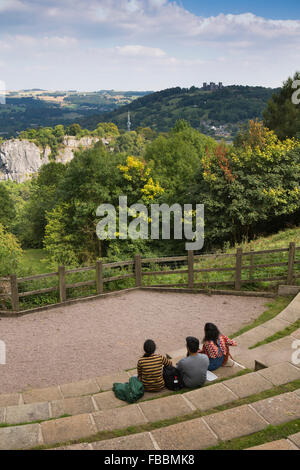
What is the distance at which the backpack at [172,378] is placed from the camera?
653 centimetres

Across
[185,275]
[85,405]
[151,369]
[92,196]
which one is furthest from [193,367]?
[92,196]

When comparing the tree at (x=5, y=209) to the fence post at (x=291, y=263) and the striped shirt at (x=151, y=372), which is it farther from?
the striped shirt at (x=151, y=372)

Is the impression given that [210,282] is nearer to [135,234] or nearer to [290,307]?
[290,307]

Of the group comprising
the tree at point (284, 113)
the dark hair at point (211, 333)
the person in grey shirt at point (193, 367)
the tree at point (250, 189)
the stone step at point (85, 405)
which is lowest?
the stone step at point (85, 405)

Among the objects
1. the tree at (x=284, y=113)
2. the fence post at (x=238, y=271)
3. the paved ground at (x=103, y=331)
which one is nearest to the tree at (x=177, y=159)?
the tree at (x=284, y=113)

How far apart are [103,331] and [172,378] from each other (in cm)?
383

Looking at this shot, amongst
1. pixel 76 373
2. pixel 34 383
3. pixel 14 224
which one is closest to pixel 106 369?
pixel 76 373

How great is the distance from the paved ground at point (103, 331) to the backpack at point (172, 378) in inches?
79.8

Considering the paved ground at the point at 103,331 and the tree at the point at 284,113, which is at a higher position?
the tree at the point at 284,113

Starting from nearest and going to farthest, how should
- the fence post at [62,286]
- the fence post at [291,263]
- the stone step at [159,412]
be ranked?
the stone step at [159,412], the fence post at [62,286], the fence post at [291,263]

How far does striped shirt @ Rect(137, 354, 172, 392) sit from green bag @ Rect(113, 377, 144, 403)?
139mm

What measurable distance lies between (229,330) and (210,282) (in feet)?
9.63

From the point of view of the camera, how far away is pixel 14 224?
60.0 meters

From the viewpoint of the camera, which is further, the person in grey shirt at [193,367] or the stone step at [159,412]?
the person in grey shirt at [193,367]
